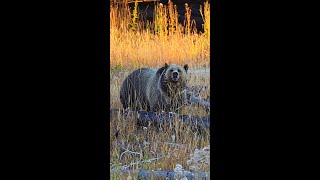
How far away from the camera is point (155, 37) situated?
4.78 m

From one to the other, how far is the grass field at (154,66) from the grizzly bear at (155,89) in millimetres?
51

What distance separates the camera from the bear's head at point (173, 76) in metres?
4.80

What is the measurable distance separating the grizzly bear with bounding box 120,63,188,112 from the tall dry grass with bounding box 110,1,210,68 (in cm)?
7

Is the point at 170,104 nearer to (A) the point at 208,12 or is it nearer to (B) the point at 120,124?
(B) the point at 120,124

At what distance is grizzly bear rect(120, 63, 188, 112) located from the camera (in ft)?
15.6

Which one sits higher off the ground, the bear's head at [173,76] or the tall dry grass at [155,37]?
the tall dry grass at [155,37]

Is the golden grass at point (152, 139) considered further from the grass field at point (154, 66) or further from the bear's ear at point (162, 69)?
the bear's ear at point (162, 69)

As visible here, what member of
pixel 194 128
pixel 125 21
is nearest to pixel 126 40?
pixel 125 21

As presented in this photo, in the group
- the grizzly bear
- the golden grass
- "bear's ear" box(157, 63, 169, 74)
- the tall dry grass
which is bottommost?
the golden grass

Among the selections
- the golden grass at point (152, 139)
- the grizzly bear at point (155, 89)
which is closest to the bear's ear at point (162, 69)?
the grizzly bear at point (155, 89)

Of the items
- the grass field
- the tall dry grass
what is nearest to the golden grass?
the grass field

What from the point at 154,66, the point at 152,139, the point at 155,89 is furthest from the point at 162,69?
the point at 152,139

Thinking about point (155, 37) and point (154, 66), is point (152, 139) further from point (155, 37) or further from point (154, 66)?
point (155, 37)

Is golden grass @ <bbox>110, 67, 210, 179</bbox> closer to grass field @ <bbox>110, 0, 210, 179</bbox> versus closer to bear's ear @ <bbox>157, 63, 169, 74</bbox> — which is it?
grass field @ <bbox>110, 0, 210, 179</bbox>
